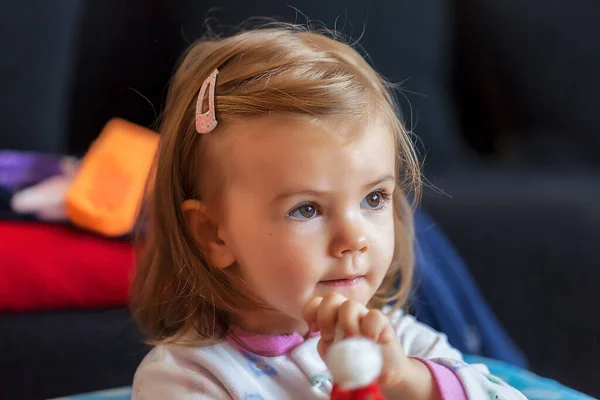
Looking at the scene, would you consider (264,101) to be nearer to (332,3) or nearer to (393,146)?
(393,146)

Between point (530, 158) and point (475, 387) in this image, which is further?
point (530, 158)

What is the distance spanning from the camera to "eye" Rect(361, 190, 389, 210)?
67 centimetres

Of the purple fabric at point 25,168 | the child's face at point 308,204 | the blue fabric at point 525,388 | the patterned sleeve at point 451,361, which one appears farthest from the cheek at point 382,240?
the purple fabric at point 25,168

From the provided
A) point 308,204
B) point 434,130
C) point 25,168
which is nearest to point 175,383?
point 308,204

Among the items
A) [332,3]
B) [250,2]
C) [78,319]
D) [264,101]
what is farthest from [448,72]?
[264,101]

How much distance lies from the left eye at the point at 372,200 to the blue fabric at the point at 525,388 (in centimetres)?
30

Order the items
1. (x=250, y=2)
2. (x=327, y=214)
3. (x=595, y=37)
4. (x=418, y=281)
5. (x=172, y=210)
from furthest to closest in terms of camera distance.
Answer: (x=595, y=37)
(x=250, y=2)
(x=418, y=281)
(x=172, y=210)
(x=327, y=214)

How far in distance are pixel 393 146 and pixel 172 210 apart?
226mm

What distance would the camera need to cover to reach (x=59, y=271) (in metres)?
1.05

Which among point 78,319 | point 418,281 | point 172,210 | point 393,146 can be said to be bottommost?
point 78,319

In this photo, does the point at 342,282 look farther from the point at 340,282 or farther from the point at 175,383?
the point at 175,383

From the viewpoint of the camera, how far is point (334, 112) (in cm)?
65

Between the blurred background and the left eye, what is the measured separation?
51 cm

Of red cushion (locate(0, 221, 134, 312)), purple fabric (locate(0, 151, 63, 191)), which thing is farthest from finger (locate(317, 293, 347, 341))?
purple fabric (locate(0, 151, 63, 191))
